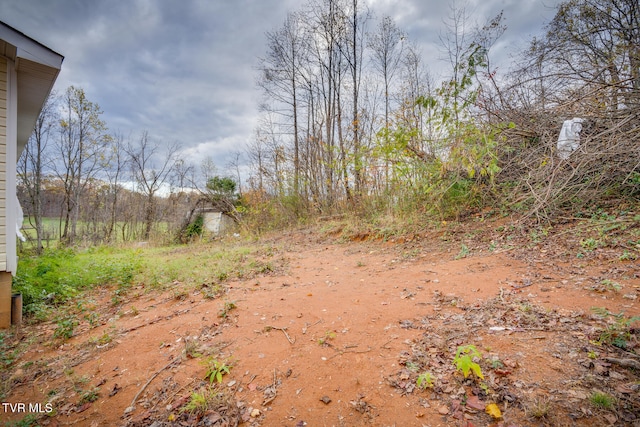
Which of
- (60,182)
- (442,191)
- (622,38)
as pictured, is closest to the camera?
(622,38)

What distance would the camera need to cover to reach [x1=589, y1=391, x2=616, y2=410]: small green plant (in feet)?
4.12

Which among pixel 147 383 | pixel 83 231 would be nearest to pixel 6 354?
pixel 147 383

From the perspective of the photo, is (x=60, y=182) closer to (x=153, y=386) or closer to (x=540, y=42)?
(x=153, y=386)

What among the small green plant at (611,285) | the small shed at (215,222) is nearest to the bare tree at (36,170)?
the small shed at (215,222)

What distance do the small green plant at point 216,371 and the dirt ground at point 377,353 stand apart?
0.11 ft

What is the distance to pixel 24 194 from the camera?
10.4m

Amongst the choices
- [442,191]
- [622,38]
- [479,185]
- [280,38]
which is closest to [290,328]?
[442,191]

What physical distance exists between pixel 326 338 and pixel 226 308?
1.29m

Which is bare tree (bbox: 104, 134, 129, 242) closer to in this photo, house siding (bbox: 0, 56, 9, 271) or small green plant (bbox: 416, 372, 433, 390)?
house siding (bbox: 0, 56, 9, 271)

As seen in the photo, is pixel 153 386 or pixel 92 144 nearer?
pixel 153 386

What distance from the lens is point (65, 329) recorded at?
2.98 m

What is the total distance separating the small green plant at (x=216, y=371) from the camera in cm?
190

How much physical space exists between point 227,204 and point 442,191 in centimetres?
955

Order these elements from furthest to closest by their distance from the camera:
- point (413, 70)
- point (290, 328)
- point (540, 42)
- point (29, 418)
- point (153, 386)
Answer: point (413, 70)
point (540, 42)
point (290, 328)
point (153, 386)
point (29, 418)
